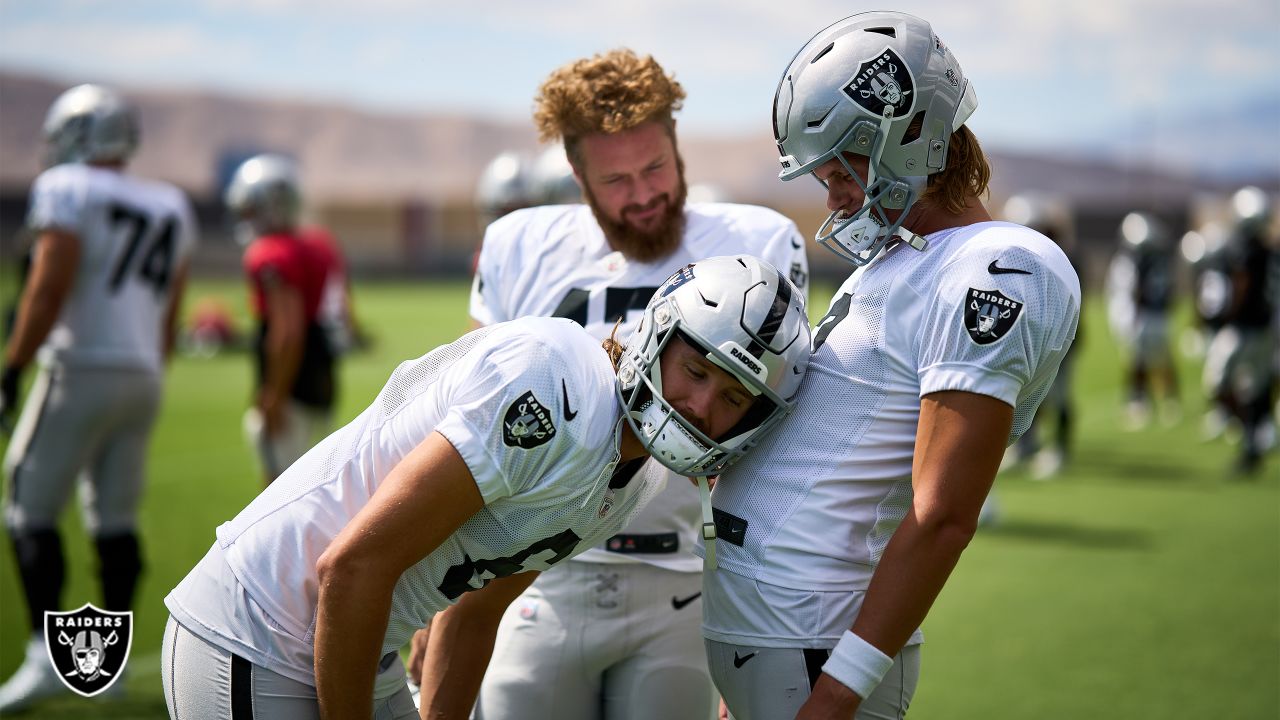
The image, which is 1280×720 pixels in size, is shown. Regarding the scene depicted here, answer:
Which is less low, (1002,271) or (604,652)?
(1002,271)

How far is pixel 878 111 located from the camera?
7.64ft

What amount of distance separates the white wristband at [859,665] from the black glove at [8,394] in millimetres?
4563

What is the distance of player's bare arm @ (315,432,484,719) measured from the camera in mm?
2178

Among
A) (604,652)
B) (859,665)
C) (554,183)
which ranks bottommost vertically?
(604,652)

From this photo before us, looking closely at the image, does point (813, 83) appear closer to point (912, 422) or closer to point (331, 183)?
point (912, 422)

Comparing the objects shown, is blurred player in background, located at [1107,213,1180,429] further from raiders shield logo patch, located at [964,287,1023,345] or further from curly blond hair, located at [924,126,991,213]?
raiders shield logo patch, located at [964,287,1023,345]

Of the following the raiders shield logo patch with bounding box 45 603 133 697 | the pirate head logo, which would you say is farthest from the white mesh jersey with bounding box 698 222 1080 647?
the raiders shield logo patch with bounding box 45 603 133 697

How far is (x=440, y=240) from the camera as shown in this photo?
163 feet

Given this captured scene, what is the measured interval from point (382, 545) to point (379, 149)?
120 meters

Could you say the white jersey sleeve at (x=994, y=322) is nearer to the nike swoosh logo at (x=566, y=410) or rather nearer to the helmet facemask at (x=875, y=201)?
the helmet facemask at (x=875, y=201)

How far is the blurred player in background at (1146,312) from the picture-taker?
1383cm

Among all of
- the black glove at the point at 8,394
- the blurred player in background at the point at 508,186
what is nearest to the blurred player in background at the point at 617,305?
the black glove at the point at 8,394

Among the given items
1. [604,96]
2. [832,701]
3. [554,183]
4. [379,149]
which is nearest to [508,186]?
[554,183]

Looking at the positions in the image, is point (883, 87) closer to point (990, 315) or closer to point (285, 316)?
point (990, 315)
